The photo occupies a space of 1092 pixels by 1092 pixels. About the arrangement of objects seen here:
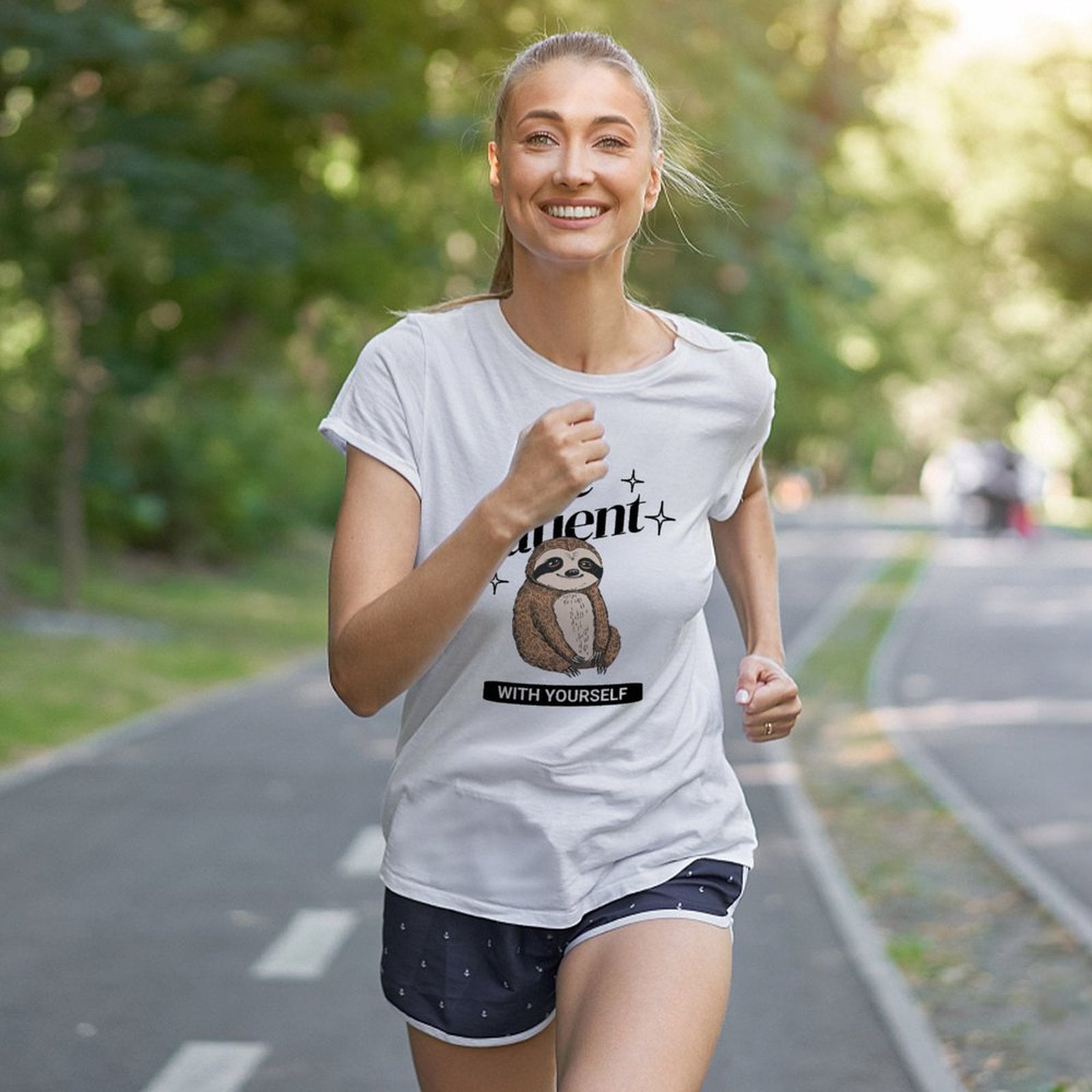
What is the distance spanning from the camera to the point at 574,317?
2.77m

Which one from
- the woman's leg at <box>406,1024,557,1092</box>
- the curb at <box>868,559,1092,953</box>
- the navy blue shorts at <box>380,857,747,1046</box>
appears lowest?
the curb at <box>868,559,1092,953</box>

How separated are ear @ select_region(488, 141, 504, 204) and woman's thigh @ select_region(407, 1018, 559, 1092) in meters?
1.11

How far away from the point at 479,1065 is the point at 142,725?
1004cm

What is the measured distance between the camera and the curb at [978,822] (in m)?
7.42

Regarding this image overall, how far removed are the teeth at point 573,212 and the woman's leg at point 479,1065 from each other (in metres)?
1.09

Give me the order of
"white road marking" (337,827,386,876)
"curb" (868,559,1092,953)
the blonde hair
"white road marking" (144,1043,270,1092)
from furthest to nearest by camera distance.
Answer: "white road marking" (337,827,386,876), "curb" (868,559,1092,953), "white road marking" (144,1043,270,1092), the blonde hair

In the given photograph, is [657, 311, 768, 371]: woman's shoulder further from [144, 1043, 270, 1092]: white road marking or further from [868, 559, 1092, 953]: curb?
[868, 559, 1092, 953]: curb

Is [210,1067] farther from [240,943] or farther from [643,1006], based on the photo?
[643,1006]

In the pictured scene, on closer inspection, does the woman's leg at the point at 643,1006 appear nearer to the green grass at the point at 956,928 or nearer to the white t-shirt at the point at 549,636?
the white t-shirt at the point at 549,636

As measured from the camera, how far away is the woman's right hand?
2.34m

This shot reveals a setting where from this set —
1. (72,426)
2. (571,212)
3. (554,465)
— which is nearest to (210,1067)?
(571,212)

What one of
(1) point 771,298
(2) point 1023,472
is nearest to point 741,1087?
(1) point 771,298

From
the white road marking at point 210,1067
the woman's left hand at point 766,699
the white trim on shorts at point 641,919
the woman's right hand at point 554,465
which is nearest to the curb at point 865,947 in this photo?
the white road marking at point 210,1067

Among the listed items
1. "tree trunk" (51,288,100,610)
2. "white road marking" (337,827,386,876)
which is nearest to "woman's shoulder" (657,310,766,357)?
"white road marking" (337,827,386,876)
